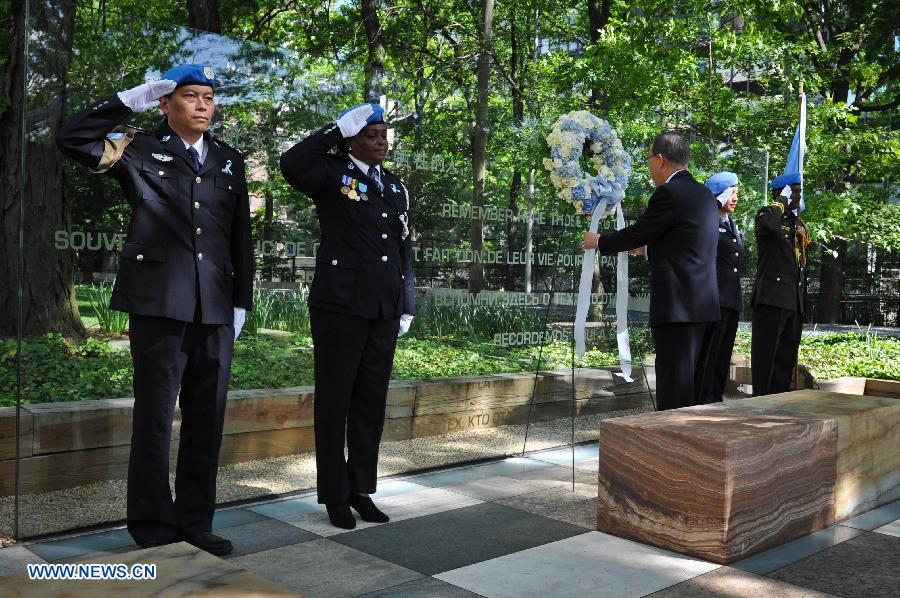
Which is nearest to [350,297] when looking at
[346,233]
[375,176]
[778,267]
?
[346,233]

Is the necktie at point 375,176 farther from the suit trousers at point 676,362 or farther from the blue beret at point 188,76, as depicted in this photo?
the suit trousers at point 676,362

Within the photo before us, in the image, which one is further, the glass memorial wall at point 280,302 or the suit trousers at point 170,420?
the glass memorial wall at point 280,302

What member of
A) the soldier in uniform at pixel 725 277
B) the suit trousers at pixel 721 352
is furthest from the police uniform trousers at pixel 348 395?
the soldier in uniform at pixel 725 277

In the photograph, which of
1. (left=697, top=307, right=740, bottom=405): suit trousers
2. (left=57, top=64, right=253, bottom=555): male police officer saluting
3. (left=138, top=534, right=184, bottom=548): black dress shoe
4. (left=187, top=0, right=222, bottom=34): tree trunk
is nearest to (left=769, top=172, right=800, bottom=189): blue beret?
(left=697, top=307, right=740, bottom=405): suit trousers

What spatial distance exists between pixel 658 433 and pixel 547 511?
98 cm

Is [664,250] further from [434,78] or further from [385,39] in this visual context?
[385,39]

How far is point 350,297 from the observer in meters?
4.52

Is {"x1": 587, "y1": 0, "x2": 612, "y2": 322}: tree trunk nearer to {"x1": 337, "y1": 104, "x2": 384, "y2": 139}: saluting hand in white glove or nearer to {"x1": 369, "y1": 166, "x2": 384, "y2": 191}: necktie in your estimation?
{"x1": 369, "y1": 166, "x2": 384, "y2": 191}: necktie

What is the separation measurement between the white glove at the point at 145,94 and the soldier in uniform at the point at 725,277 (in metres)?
4.38

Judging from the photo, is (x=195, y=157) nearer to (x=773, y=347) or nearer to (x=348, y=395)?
(x=348, y=395)

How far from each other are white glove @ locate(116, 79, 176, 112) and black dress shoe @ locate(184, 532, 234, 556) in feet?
6.12

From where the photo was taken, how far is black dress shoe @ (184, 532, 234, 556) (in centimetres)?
395

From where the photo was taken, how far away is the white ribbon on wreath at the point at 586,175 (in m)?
5.50

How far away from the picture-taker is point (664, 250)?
215 inches
